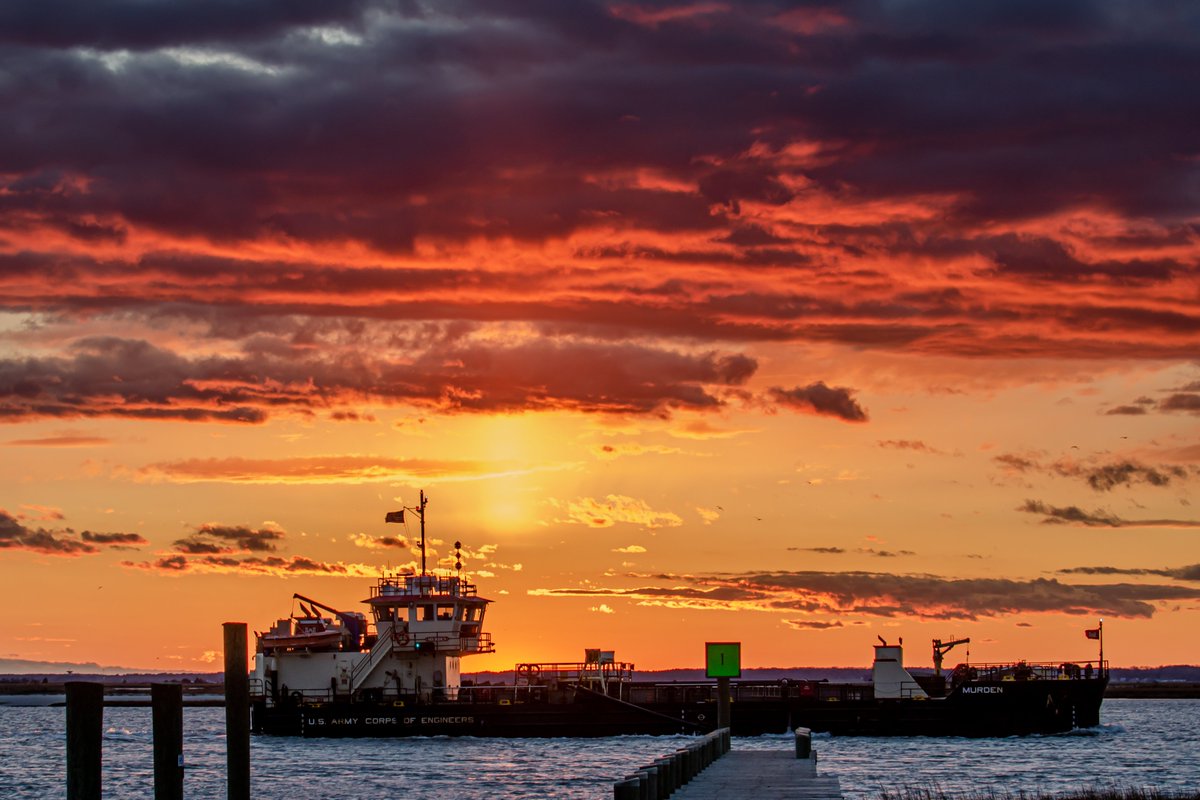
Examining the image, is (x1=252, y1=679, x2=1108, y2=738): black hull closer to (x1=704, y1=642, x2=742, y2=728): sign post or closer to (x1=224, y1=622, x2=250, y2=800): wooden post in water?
(x1=704, y1=642, x2=742, y2=728): sign post

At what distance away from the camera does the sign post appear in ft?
157

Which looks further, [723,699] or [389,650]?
[389,650]

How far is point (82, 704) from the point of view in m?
25.8

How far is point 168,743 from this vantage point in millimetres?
28141

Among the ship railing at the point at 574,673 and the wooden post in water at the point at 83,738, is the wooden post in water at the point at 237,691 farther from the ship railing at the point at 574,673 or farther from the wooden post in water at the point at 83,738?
the ship railing at the point at 574,673

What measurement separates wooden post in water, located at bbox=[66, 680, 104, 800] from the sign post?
24.3 metres

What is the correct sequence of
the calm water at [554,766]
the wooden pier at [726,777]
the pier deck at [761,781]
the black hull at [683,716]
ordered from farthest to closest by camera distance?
the black hull at [683,716]
the calm water at [554,766]
the pier deck at [761,781]
the wooden pier at [726,777]

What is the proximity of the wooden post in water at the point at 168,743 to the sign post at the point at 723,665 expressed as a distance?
2188cm

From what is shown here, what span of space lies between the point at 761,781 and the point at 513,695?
44.3m

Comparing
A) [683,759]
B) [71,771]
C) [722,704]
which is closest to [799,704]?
[722,704]

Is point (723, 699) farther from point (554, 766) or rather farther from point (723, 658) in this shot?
point (554, 766)

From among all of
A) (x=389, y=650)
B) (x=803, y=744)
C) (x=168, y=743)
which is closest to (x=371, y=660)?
(x=389, y=650)

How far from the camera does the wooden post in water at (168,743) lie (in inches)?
1104

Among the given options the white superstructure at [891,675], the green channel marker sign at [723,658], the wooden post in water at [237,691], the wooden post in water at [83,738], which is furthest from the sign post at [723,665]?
the white superstructure at [891,675]
